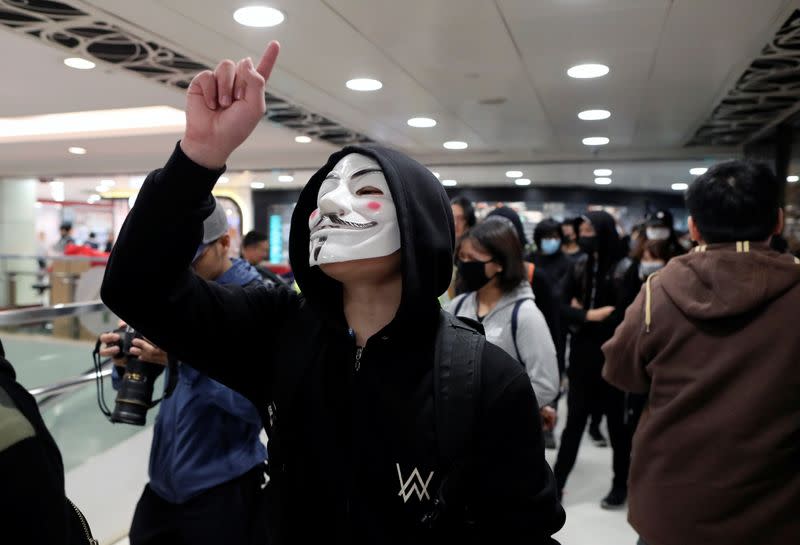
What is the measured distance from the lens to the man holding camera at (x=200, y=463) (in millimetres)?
1800

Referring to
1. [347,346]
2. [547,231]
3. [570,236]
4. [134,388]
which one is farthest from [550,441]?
[347,346]

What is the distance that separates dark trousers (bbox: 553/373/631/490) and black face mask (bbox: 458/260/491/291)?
4.73 feet

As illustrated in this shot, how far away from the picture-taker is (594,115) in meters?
5.56

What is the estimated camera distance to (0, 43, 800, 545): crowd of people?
0.95m

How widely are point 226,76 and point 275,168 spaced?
833cm

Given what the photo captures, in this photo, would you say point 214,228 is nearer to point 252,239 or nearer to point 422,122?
point 252,239

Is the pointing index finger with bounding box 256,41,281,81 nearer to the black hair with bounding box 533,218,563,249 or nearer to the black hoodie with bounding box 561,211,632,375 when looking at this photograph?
the black hoodie with bounding box 561,211,632,375

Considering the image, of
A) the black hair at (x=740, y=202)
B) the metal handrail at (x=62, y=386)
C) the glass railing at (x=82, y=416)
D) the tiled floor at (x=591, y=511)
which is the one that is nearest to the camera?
the black hair at (x=740, y=202)

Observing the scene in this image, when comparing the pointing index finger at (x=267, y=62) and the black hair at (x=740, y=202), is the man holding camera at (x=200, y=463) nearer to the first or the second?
the pointing index finger at (x=267, y=62)

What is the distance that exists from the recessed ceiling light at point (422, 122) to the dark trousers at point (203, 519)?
447 cm

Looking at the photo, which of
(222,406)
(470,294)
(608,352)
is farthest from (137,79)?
(608,352)

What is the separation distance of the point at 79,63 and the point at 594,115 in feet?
13.2

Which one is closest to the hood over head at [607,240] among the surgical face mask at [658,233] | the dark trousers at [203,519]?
the surgical face mask at [658,233]

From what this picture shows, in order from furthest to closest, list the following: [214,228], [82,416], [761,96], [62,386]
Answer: [761,96] < [82,416] < [62,386] < [214,228]
